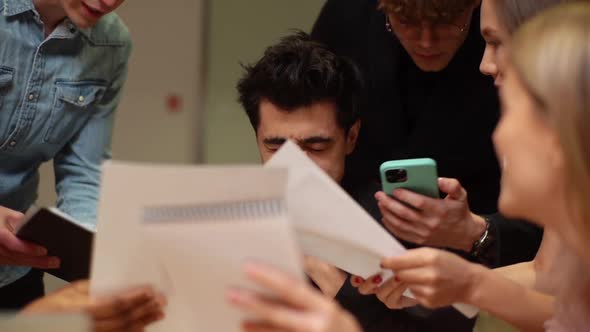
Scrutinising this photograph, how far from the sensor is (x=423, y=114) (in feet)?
5.15

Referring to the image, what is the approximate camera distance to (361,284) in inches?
44.6

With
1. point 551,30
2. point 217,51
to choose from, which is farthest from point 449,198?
point 217,51

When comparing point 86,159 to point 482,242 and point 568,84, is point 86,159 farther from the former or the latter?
point 568,84

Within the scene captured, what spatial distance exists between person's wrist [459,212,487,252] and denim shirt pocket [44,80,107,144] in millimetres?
888

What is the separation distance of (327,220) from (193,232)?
25 centimetres

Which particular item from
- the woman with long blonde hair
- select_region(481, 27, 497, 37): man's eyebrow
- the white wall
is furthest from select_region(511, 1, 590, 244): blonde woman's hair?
the white wall

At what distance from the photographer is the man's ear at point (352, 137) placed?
61.2 inches

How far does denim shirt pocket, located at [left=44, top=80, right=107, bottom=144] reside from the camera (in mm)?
1595

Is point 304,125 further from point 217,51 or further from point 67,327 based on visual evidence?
point 217,51

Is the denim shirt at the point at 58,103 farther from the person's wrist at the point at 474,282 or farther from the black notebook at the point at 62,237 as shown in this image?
the person's wrist at the point at 474,282

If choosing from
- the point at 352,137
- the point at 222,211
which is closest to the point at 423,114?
the point at 352,137

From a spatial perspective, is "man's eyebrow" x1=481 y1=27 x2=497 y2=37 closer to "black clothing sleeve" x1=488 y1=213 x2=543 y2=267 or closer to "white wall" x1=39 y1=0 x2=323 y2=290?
"black clothing sleeve" x1=488 y1=213 x2=543 y2=267

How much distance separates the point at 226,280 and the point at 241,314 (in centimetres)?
4

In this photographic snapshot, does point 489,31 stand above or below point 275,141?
above
